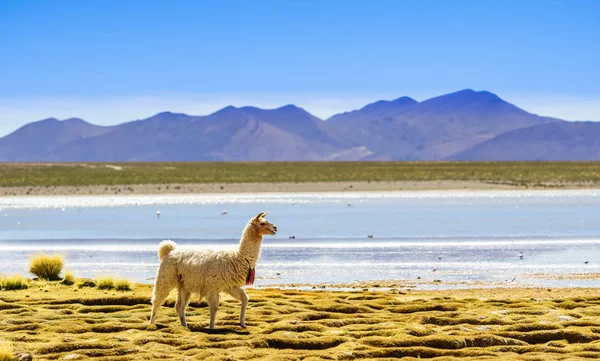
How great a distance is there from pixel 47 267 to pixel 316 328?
24.8ft

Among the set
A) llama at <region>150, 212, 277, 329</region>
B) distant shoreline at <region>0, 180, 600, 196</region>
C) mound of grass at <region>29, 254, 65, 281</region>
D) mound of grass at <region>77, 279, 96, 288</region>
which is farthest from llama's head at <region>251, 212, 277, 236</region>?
distant shoreline at <region>0, 180, 600, 196</region>

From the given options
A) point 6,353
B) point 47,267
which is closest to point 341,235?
point 47,267

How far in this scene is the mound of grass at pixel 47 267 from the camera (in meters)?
17.3

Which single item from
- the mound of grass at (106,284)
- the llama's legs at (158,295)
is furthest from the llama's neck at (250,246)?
the mound of grass at (106,284)

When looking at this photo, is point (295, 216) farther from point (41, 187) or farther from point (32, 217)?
point (41, 187)

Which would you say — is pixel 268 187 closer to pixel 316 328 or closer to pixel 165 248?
pixel 165 248

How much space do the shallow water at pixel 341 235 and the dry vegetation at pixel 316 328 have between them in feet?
5.64

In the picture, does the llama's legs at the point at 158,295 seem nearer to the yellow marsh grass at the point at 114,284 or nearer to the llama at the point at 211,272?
the llama at the point at 211,272

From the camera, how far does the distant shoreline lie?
56375 millimetres

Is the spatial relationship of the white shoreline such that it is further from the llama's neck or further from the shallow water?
the llama's neck

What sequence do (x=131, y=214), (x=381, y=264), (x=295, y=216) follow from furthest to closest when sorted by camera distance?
1. (x=131, y=214)
2. (x=295, y=216)
3. (x=381, y=264)

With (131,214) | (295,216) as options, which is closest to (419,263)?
(295,216)

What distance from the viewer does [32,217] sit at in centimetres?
3753

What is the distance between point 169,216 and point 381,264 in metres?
17.8
